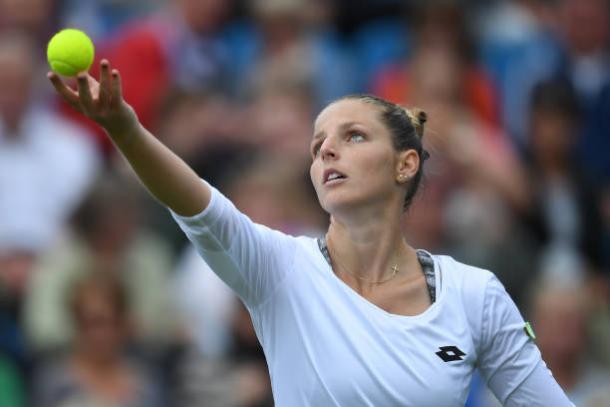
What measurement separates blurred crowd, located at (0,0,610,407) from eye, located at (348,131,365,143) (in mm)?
2138

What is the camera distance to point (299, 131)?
8680 mm

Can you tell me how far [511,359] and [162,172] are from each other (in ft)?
4.24

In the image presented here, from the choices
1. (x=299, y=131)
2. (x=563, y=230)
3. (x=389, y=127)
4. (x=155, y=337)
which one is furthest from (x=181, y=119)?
(x=389, y=127)

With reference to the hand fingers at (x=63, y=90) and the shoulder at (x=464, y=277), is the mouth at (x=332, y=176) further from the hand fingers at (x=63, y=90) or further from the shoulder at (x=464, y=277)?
the hand fingers at (x=63, y=90)

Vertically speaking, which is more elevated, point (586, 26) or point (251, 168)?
point (586, 26)

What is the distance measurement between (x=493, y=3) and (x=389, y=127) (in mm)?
6421

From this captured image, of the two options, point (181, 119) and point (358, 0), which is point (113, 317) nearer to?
point (181, 119)

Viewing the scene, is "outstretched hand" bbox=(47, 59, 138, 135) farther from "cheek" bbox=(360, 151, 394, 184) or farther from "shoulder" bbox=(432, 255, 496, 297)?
"shoulder" bbox=(432, 255, 496, 297)

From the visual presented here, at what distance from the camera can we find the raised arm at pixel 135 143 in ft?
11.7

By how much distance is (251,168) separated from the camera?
7.86 metres

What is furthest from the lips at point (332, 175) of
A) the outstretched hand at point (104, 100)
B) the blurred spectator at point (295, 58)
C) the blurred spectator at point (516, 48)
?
the blurred spectator at point (516, 48)

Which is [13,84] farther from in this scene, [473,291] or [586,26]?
[473,291]

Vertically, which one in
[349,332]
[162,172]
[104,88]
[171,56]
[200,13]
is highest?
[200,13]

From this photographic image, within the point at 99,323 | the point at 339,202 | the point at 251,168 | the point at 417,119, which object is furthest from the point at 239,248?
the point at 251,168
